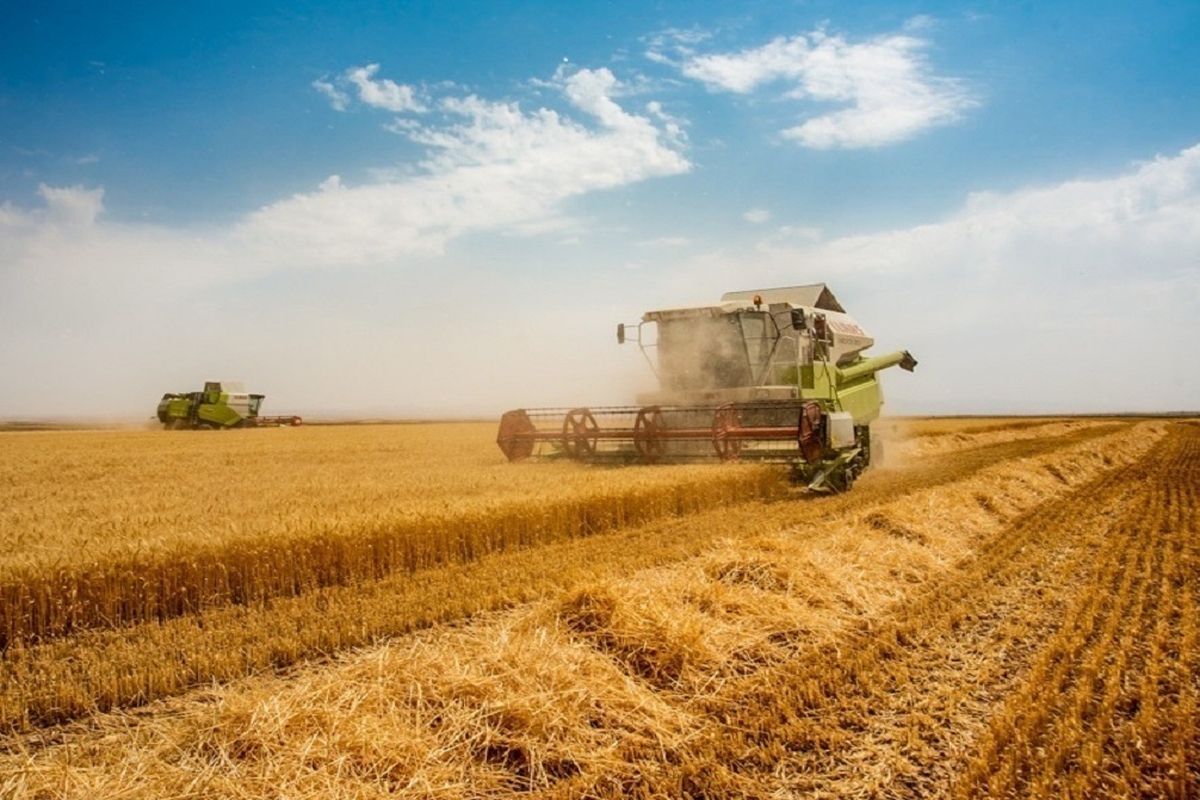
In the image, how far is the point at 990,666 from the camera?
3893mm

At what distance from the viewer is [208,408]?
32.3 meters

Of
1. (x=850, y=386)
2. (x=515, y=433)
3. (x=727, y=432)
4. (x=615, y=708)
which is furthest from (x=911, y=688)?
(x=850, y=386)

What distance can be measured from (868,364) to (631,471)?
6662mm

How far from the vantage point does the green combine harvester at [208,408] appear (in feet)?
105

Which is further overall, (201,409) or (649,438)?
(201,409)

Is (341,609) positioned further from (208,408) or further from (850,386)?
(208,408)

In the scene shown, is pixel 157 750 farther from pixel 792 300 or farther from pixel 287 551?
pixel 792 300

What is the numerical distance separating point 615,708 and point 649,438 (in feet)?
24.1

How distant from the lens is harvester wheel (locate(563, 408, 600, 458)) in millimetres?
11320

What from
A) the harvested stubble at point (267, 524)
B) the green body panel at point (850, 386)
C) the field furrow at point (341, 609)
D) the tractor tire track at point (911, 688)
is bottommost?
the tractor tire track at point (911, 688)

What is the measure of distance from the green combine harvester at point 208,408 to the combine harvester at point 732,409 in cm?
2502

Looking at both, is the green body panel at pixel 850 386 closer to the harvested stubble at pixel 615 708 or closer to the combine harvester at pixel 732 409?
the combine harvester at pixel 732 409

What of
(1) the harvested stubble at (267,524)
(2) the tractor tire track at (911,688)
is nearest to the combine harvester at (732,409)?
(1) the harvested stubble at (267,524)

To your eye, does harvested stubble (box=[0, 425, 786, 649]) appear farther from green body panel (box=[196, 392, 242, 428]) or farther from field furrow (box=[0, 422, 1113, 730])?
green body panel (box=[196, 392, 242, 428])
